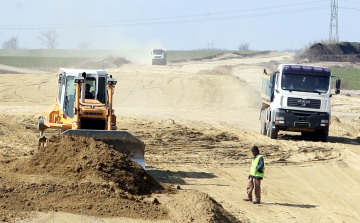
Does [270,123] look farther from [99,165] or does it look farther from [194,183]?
[99,165]

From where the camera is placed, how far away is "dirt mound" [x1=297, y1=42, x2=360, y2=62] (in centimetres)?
7200

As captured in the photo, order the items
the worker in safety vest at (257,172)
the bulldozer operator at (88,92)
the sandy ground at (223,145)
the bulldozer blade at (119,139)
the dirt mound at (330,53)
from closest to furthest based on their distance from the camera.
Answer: the worker in safety vest at (257,172)
the bulldozer blade at (119,139)
the sandy ground at (223,145)
the bulldozer operator at (88,92)
the dirt mound at (330,53)

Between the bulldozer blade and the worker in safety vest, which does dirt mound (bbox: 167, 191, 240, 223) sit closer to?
the worker in safety vest

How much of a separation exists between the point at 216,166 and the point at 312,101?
6.47 metres

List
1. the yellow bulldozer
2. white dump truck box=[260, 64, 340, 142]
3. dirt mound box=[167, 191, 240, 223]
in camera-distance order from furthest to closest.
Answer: white dump truck box=[260, 64, 340, 142] < the yellow bulldozer < dirt mound box=[167, 191, 240, 223]

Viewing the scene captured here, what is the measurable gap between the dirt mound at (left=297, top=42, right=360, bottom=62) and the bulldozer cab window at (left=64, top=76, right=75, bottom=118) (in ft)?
198

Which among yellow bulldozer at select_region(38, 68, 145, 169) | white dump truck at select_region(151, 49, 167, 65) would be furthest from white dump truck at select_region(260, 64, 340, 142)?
white dump truck at select_region(151, 49, 167, 65)

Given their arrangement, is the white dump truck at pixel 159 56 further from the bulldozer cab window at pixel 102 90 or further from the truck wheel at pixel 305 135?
the bulldozer cab window at pixel 102 90

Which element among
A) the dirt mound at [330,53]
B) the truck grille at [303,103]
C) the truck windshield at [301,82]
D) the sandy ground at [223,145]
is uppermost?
the dirt mound at [330,53]

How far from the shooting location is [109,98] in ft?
43.8

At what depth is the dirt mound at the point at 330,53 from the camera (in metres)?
72.0

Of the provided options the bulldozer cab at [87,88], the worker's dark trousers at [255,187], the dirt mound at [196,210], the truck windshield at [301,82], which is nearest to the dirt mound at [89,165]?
the dirt mound at [196,210]

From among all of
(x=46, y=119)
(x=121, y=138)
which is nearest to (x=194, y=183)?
(x=121, y=138)

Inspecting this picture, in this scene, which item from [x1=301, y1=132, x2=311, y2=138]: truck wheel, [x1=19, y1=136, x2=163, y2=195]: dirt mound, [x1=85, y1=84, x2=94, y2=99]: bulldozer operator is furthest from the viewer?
[x1=301, y1=132, x2=311, y2=138]: truck wheel
